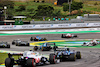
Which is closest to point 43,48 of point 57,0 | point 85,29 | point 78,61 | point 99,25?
point 78,61

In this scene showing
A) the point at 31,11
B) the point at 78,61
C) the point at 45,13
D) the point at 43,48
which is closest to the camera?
the point at 78,61

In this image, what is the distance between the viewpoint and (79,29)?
5628cm

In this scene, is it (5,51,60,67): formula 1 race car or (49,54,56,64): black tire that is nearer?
(5,51,60,67): formula 1 race car

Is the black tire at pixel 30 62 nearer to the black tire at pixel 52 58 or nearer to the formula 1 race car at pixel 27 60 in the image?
the formula 1 race car at pixel 27 60

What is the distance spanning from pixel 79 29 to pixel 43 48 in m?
29.0

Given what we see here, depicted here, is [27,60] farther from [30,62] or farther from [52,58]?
[52,58]

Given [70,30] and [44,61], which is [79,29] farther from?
[44,61]

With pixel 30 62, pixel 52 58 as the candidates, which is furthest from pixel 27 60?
pixel 52 58

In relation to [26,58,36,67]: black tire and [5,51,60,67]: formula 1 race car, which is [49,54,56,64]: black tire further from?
[26,58,36,67]: black tire

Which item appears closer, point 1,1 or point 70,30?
point 70,30

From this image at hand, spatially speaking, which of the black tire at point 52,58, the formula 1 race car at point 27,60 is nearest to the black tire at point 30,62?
the formula 1 race car at point 27,60

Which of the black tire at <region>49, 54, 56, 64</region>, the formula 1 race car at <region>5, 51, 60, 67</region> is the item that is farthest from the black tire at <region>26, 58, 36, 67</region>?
the black tire at <region>49, 54, 56, 64</region>

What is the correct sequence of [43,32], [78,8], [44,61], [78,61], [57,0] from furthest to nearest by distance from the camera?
[57,0] < [78,8] < [43,32] < [78,61] < [44,61]

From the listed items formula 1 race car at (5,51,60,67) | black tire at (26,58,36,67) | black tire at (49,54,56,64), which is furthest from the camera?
black tire at (49,54,56,64)
